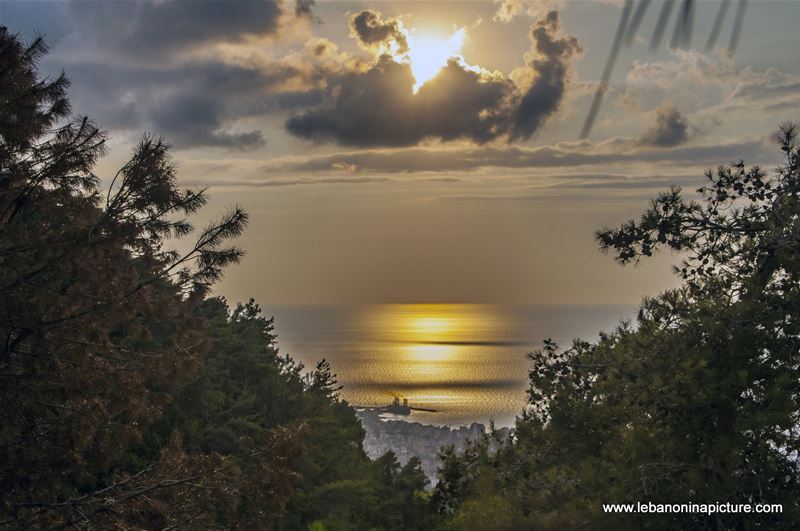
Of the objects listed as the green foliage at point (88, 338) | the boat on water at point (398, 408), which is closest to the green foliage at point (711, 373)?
the green foliage at point (88, 338)

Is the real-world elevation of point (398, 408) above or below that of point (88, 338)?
above

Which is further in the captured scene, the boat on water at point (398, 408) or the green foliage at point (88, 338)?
the boat on water at point (398, 408)

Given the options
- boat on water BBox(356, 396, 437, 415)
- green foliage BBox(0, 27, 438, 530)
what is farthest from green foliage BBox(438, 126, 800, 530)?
boat on water BBox(356, 396, 437, 415)

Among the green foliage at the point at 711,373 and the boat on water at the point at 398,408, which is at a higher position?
the boat on water at the point at 398,408

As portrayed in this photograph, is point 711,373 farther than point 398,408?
No

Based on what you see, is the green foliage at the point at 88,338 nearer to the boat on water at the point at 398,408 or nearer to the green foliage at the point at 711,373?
the green foliage at the point at 711,373

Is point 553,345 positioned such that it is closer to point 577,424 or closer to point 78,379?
point 577,424

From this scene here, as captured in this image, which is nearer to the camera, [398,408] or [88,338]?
[88,338]

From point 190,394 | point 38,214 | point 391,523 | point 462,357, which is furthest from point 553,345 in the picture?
point 462,357

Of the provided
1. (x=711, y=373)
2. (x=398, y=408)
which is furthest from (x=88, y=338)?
(x=398, y=408)

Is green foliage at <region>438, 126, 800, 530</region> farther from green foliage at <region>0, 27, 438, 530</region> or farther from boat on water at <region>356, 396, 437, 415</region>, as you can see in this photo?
boat on water at <region>356, 396, 437, 415</region>

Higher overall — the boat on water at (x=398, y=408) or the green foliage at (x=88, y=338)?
the boat on water at (x=398, y=408)

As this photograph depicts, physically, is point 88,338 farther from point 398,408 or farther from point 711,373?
point 398,408

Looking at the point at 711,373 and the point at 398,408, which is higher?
the point at 398,408
